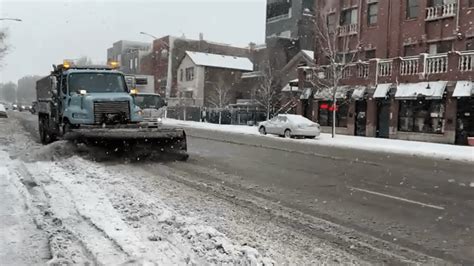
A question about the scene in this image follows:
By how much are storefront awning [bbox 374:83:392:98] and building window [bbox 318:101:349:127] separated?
3503 millimetres

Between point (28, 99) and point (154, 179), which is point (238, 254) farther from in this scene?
point (28, 99)

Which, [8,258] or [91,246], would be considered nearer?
[8,258]

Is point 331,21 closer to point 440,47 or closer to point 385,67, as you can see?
point 385,67

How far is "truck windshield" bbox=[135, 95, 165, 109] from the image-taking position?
3215 cm

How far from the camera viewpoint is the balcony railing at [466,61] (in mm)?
25688

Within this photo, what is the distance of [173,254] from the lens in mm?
5215

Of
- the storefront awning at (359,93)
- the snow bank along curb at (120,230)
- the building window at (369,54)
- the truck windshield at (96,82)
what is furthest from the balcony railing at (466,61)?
the snow bank along curb at (120,230)

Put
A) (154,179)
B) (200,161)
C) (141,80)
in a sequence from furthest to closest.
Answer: (141,80) → (200,161) → (154,179)

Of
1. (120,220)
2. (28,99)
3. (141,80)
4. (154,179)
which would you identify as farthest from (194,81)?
(28,99)

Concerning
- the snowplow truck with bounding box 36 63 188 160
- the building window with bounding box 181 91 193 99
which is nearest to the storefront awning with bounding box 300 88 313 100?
the snowplow truck with bounding box 36 63 188 160

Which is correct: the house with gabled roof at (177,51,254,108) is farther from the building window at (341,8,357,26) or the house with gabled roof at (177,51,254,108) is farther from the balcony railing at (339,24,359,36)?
the balcony railing at (339,24,359,36)

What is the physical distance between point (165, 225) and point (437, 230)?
154 inches

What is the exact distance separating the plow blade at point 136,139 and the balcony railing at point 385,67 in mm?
20497

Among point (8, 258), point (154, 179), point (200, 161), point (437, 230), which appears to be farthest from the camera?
point (200, 161)
